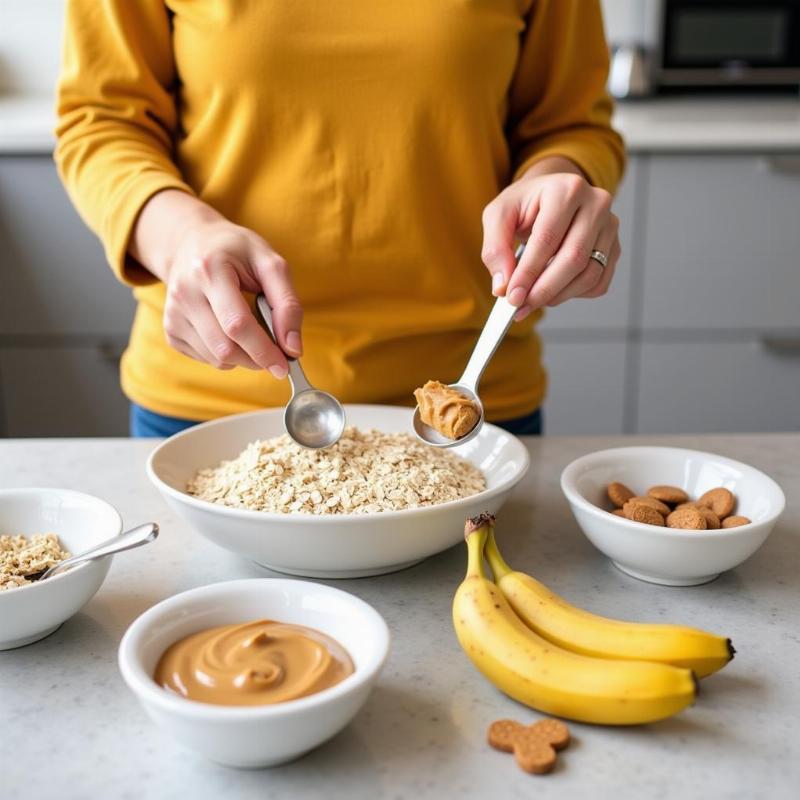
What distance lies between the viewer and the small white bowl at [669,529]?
0.79 metres

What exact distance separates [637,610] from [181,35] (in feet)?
2.50

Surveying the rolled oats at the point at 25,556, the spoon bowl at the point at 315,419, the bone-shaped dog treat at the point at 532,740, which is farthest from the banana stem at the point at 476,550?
the rolled oats at the point at 25,556

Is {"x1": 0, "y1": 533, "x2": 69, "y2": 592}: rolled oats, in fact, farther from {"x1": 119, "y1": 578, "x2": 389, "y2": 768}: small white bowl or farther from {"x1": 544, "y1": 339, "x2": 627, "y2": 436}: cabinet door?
{"x1": 544, "y1": 339, "x2": 627, "y2": 436}: cabinet door

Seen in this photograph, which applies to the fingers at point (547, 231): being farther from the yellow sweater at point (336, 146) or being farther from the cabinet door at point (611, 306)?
the cabinet door at point (611, 306)

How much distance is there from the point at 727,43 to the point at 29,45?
1.83 m

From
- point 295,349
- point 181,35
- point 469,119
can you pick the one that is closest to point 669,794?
point 295,349

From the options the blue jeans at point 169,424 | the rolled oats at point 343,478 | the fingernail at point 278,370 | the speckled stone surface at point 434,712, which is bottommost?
the blue jeans at point 169,424

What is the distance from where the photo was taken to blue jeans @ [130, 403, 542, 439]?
1196 mm

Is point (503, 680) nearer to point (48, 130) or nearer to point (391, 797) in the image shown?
point (391, 797)

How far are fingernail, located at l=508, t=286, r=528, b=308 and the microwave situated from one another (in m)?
1.96

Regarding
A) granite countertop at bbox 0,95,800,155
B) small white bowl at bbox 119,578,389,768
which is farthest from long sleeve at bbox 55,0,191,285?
granite countertop at bbox 0,95,800,155

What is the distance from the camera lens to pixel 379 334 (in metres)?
1.12

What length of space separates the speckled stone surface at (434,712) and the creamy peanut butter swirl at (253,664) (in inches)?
1.9

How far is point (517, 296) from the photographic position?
0.90 m
